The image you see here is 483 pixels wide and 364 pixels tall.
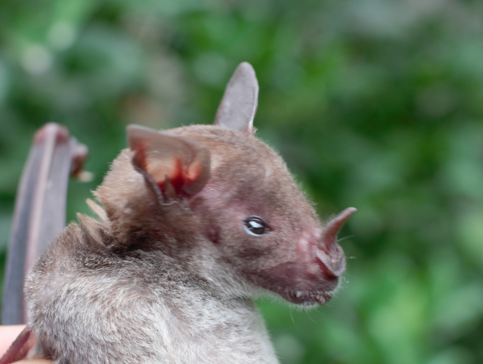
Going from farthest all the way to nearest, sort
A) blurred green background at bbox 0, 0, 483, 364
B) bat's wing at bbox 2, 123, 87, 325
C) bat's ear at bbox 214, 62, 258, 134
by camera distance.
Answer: blurred green background at bbox 0, 0, 483, 364
bat's wing at bbox 2, 123, 87, 325
bat's ear at bbox 214, 62, 258, 134

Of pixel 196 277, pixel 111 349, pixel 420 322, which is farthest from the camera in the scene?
pixel 420 322

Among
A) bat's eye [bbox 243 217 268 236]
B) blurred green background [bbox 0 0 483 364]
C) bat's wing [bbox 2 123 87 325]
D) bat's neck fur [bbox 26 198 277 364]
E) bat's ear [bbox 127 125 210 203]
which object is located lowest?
bat's neck fur [bbox 26 198 277 364]

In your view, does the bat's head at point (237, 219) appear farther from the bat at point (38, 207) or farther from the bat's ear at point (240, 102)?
the bat at point (38, 207)

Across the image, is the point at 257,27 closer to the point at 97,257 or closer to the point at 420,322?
the point at 420,322

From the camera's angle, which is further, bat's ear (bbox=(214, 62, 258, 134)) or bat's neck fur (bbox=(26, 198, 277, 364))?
bat's ear (bbox=(214, 62, 258, 134))

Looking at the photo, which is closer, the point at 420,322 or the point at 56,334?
the point at 56,334

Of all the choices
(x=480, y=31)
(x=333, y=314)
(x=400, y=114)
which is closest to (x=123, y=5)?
(x=400, y=114)

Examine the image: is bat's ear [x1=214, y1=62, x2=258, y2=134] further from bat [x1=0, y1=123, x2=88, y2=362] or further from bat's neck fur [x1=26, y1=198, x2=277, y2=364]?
bat [x1=0, y1=123, x2=88, y2=362]

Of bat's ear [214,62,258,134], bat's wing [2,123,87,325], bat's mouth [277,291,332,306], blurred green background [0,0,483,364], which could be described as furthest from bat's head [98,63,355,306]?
blurred green background [0,0,483,364]

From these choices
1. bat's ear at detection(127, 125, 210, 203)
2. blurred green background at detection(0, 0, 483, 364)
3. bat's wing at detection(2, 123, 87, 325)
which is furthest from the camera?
blurred green background at detection(0, 0, 483, 364)
